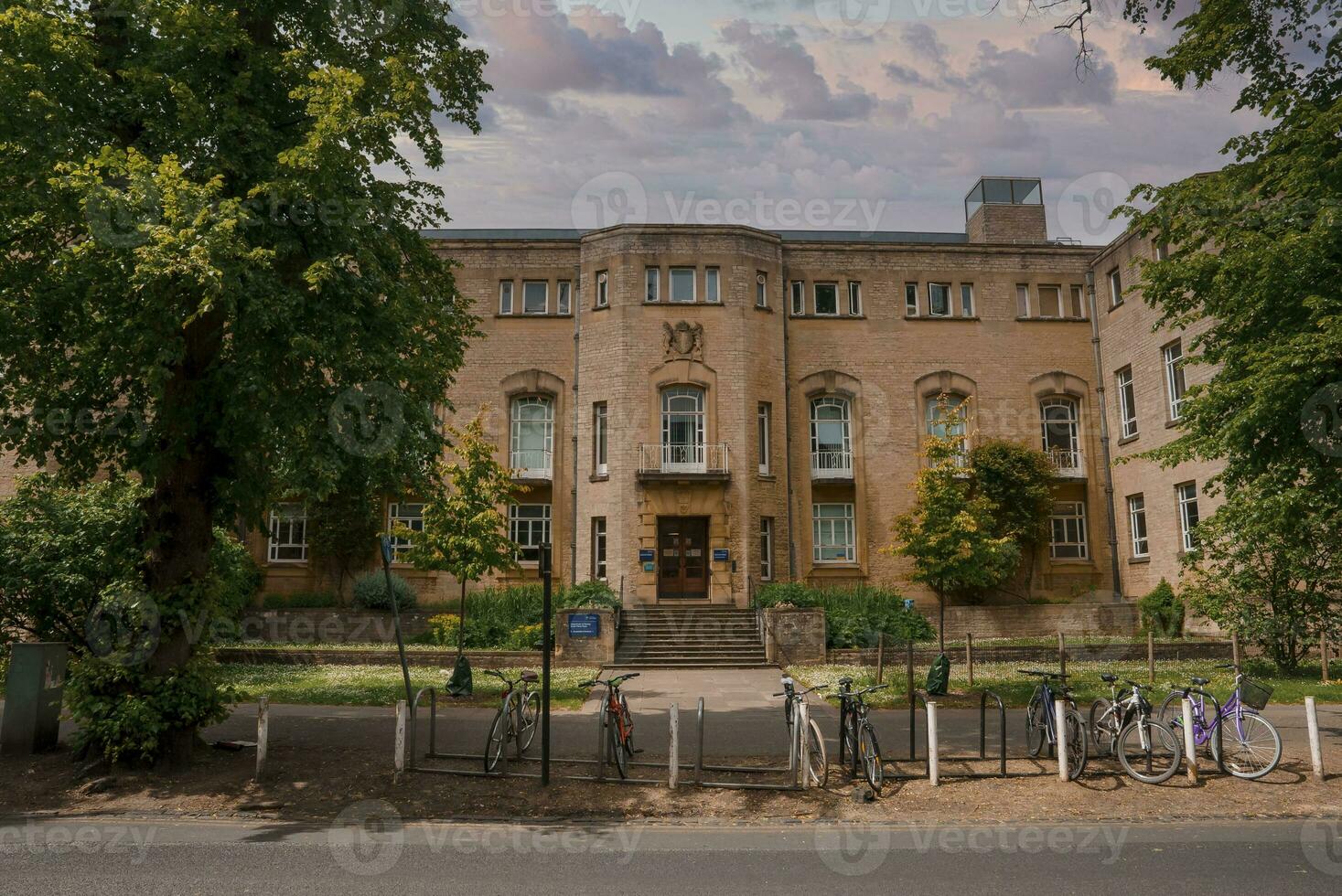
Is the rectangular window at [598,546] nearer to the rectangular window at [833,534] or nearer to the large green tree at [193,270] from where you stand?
the rectangular window at [833,534]

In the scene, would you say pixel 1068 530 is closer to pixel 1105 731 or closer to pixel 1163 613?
pixel 1163 613

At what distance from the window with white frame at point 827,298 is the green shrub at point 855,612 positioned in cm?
932

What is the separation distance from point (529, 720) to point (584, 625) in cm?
1021

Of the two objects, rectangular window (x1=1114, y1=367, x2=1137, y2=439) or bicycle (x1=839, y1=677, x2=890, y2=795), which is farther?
rectangular window (x1=1114, y1=367, x2=1137, y2=439)

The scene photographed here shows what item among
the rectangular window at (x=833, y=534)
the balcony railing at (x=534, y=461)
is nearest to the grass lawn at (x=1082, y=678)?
the rectangular window at (x=833, y=534)

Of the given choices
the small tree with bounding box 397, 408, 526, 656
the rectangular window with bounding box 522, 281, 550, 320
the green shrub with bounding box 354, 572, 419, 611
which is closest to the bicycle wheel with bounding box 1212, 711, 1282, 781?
the small tree with bounding box 397, 408, 526, 656

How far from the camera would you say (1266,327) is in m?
11.8

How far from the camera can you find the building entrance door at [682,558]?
88.0ft

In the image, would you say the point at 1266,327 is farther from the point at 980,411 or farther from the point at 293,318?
the point at 980,411

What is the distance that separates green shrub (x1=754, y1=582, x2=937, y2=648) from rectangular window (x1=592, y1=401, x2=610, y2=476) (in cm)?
628

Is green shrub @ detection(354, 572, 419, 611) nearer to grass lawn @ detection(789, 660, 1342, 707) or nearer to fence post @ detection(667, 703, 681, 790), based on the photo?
grass lawn @ detection(789, 660, 1342, 707)

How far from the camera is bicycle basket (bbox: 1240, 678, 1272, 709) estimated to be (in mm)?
9703

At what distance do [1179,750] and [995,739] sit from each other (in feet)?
8.56

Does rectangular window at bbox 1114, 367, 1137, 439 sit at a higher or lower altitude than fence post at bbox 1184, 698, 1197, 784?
higher
